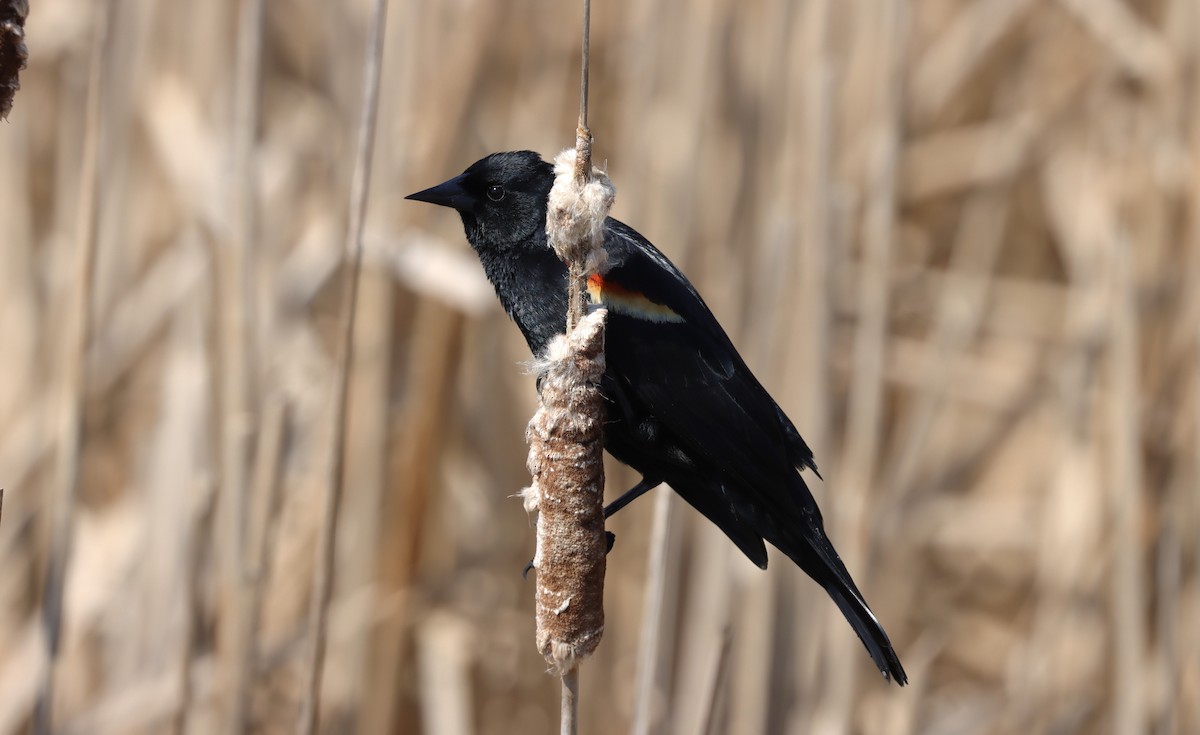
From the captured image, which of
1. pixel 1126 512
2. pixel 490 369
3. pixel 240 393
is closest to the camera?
pixel 240 393

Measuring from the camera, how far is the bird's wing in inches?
54.1

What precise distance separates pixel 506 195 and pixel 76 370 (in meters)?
0.65

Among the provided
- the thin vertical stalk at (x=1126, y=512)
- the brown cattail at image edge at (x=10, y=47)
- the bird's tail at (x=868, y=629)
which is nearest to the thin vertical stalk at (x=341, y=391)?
the brown cattail at image edge at (x=10, y=47)

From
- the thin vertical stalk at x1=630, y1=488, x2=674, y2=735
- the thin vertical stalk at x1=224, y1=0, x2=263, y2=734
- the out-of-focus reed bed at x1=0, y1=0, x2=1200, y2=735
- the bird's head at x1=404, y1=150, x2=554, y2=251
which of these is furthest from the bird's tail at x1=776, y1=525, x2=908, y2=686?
the thin vertical stalk at x1=224, y1=0, x2=263, y2=734

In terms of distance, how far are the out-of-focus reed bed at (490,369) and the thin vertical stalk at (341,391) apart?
0.24 m

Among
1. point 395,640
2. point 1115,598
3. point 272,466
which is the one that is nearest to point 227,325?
point 272,466

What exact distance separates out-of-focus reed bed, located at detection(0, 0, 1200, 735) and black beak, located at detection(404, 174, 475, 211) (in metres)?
0.40

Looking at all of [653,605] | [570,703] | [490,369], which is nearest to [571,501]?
[570,703]

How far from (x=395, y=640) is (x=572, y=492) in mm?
1256

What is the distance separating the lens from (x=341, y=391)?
149cm

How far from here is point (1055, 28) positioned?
Result: 3.49 m

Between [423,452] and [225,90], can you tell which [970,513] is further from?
[225,90]

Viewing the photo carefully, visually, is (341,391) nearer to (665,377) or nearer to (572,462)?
(665,377)

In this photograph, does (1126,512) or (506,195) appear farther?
(1126,512)
